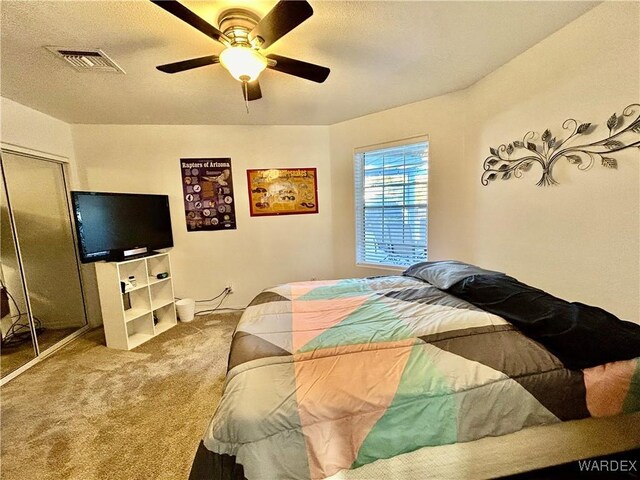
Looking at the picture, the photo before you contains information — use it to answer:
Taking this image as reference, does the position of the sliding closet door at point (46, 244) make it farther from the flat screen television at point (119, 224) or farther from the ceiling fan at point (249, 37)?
the ceiling fan at point (249, 37)

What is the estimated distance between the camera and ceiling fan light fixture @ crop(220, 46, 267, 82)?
56.7 inches

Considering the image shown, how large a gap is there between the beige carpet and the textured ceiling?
239 cm

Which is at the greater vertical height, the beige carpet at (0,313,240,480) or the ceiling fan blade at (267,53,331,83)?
the ceiling fan blade at (267,53,331,83)

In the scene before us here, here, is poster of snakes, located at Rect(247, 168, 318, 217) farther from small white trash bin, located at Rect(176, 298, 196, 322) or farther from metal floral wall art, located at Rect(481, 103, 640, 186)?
metal floral wall art, located at Rect(481, 103, 640, 186)

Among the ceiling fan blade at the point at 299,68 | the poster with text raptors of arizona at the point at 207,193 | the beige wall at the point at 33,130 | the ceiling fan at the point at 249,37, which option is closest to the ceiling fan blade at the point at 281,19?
the ceiling fan at the point at 249,37

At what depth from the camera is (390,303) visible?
170cm

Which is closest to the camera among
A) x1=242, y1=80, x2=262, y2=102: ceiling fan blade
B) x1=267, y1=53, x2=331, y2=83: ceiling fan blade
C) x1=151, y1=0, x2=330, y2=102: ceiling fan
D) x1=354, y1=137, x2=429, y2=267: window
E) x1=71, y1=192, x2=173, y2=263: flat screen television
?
x1=151, y1=0, x2=330, y2=102: ceiling fan

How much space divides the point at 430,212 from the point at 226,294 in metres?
2.76

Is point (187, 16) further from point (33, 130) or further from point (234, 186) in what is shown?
point (33, 130)

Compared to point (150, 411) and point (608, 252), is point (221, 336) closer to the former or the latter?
point (150, 411)

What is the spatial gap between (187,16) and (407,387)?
1823 millimetres

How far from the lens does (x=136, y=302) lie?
3.02 meters

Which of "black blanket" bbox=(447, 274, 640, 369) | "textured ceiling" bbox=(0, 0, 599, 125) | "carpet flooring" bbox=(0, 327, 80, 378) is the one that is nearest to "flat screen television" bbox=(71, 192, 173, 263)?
"textured ceiling" bbox=(0, 0, 599, 125)

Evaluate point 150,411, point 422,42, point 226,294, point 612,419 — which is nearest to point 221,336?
point 226,294
